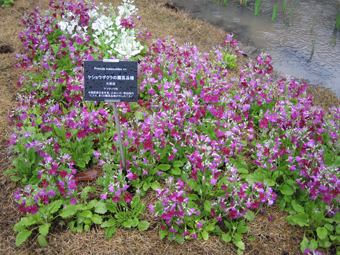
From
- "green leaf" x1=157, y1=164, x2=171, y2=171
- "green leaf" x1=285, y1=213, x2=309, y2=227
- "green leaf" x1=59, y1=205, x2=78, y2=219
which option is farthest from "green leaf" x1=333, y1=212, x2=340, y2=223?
"green leaf" x1=59, y1=205, x2=78, y2=219

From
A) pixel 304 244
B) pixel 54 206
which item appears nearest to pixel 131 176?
pixel 54 206

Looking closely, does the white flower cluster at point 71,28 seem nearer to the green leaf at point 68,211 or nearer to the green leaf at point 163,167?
the green leaf at point 163,167

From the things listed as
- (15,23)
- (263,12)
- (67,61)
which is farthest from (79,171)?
(263,12)

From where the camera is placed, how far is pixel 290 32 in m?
7.85

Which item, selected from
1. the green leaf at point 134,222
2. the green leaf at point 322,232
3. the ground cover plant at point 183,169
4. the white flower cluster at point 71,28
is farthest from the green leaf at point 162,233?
the white flower cluster at point 71,28

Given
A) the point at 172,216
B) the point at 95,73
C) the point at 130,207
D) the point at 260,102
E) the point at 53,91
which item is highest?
the point at 95,73

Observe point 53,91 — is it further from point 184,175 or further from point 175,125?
point 184,175

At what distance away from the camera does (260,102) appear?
368 centimetres

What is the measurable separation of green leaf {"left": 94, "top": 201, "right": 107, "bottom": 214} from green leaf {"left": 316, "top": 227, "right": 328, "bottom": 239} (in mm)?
2034

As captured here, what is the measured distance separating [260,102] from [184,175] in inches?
62.6

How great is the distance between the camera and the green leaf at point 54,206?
2542 mm

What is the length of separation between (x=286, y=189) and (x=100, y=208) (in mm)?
1957

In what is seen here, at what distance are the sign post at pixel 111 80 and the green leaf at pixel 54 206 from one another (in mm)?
1054

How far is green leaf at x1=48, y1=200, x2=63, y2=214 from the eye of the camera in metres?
2.54
